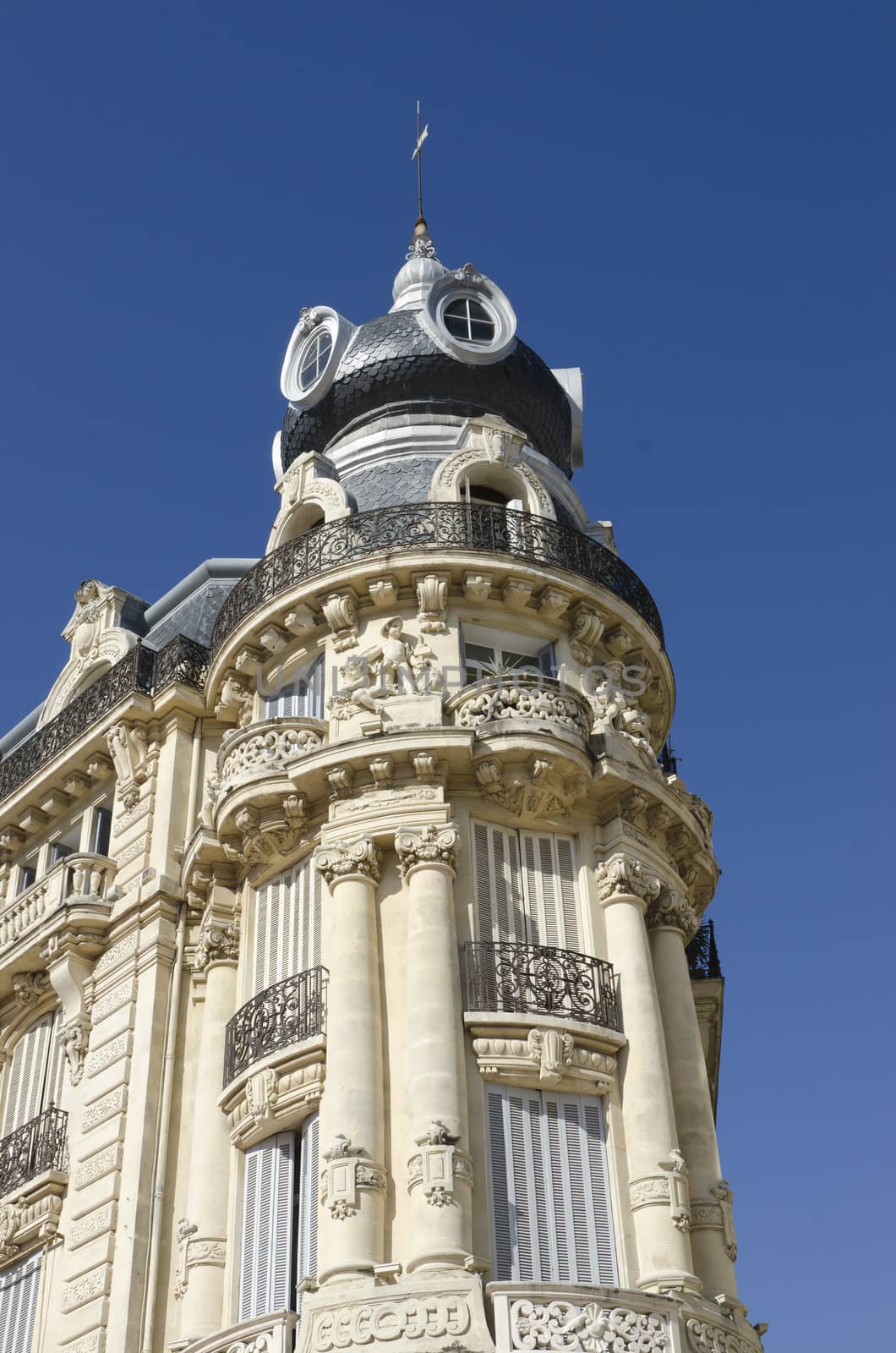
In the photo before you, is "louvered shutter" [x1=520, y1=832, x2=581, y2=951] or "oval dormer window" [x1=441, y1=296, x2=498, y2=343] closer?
"louvered shutter" [x1=520, y1=832, x2=581, y2=951]

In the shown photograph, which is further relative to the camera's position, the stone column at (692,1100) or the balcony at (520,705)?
the balcony at (520,705)

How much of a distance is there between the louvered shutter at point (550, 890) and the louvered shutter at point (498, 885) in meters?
0.12

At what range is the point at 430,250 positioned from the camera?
3356 centimetres

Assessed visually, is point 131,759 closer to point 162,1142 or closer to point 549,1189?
point 162,1142

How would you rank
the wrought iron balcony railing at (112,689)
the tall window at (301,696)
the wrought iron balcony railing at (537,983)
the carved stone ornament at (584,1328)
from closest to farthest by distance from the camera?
the carved stone ornament at (584,1328) → the wrought iron balcony railing at (537,983) → the tall window at (301,696) → the wrought iron balcony railing at (112,689)

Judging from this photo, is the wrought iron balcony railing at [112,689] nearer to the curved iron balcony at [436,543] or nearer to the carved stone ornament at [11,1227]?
the curved iron balcony at [436,543]

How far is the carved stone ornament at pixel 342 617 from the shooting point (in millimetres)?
23922

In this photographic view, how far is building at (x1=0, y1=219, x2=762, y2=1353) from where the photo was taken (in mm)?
19109

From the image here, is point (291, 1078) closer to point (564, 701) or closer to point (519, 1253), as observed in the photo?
point (519, 1253)

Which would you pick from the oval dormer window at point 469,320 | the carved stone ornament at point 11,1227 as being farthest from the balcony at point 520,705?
the carved stone ornament at point 11,1227

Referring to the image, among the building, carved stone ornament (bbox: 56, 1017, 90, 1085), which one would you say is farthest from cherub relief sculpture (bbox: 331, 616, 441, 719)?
carved stone ornament (bbox: 56, 1017, 90, 1085)

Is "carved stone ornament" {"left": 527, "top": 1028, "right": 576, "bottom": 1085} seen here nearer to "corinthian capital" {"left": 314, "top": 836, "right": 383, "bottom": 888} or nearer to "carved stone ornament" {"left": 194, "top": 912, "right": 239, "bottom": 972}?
"corinthian capital" {"left": 314, "top": 836, "right": 383, "bottom": 888}

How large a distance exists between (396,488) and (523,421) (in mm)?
3836

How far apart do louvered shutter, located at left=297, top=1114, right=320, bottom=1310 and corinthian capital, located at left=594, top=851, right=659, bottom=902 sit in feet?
15.2
